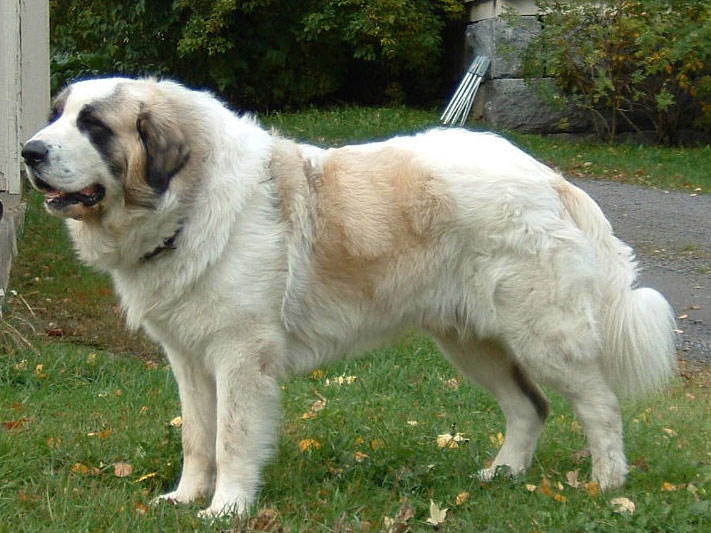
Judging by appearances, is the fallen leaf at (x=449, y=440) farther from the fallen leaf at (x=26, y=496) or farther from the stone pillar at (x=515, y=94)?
the stone pillar at (x=515, y=94)

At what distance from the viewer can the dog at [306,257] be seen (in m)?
4.20

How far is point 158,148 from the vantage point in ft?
13.7

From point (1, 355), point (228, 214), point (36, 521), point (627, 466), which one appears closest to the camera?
point (36, 521)

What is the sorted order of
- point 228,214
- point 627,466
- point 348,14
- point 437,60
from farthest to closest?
point 437,60 → point 348,14 → point 627,466 → point 228,214

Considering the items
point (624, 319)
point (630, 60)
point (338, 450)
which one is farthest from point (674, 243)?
point (338, 450)

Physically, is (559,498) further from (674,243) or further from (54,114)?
(674,243)

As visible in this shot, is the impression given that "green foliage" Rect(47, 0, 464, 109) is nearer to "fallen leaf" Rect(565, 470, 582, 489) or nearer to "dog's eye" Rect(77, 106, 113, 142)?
"fallen leaf" Rect(565, 470, 582, 489)

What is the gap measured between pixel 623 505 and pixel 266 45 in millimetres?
16954

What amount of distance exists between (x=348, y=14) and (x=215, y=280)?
51.0ft

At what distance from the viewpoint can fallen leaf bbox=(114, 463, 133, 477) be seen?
4586mm

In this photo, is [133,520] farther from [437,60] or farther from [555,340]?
[437,60]

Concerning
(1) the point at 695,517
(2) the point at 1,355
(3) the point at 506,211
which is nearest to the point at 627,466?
(1) the point at 695,517

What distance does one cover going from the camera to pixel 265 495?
175 inches

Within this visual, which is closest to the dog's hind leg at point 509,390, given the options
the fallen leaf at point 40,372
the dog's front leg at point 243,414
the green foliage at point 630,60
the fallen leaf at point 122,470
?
the dog's front leg at point 243,414
